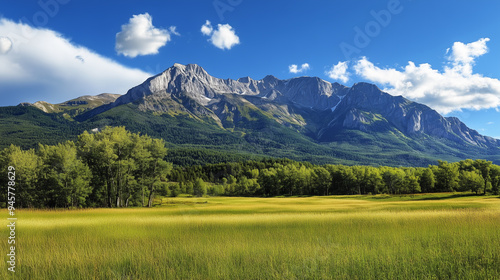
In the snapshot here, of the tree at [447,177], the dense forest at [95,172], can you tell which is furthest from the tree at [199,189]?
the tree at [447,177]

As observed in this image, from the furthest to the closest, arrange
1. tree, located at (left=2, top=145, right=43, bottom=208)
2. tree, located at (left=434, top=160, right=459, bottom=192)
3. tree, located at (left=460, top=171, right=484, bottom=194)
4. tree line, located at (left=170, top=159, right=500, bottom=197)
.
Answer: tree, located at (left=434, top=160, right=459, bottom=192), tree line, located at (left=170, top=159, right=500, bottom=197), tree, located at (left=460, top=171, right=484, bottom=194), tree, located at (left=2, top=145, right=43, bottom=208)

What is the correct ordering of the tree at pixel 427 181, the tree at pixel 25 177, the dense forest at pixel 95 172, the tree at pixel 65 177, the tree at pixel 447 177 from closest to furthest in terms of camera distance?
the tree at pixel 65 177 → the dense forest at pixel 95 172 → the tree at pixel 25 177 → the tree at pixel 447 177 → the tree at pixel 427 181

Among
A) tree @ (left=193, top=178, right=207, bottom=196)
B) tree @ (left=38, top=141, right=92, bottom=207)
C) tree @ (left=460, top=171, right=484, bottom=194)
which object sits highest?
tree @ (left=38, top=141, right=92, bottom=207)

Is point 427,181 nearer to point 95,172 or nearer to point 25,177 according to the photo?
point 95,172

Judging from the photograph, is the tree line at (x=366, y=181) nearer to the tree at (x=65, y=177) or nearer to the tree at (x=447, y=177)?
the tree at (x=447, y=177)

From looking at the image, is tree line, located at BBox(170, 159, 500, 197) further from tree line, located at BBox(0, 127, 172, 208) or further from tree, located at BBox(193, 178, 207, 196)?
tree line, located at BBox(0, 127, 172, 208)

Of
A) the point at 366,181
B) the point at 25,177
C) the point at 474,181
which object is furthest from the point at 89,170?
the point at 366,181

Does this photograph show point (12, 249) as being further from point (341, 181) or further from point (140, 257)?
point (341, 181)

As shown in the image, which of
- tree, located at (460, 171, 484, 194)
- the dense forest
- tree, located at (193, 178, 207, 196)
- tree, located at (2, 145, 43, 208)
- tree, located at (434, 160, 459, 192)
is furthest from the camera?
tree, located at (193, 178, 207, 196)

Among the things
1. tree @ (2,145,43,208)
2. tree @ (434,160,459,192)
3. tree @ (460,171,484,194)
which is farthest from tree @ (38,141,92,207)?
tree @ (434,160,459,192)

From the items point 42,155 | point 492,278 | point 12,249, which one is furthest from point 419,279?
point 42,155

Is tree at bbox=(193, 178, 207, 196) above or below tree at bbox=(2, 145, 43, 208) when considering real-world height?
below

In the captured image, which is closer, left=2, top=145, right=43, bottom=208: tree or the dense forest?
the dense forest

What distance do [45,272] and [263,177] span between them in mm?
130553
